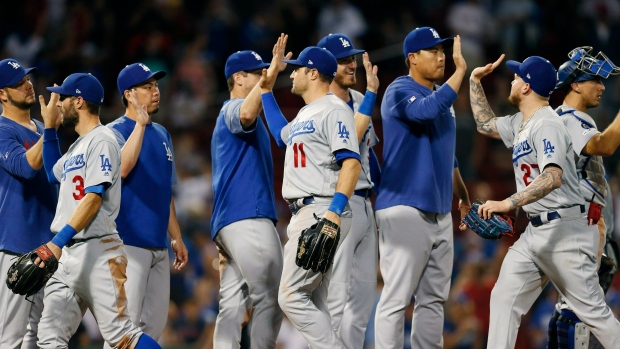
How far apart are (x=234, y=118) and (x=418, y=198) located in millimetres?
1412

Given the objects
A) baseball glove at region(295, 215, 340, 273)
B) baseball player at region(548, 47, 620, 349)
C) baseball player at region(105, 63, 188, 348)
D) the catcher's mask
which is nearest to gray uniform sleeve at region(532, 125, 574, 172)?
baseball player at region(548, 47, 620, 349)

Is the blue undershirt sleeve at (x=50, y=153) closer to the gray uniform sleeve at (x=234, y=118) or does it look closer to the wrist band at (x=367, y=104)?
the gray uniform sleeve at (x=234, y=118)

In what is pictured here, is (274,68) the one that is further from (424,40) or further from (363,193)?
(424,40)

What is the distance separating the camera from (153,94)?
6.81 meters

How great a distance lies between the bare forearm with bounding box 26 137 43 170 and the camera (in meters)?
6.50

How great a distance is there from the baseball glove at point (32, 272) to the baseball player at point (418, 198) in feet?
7.43

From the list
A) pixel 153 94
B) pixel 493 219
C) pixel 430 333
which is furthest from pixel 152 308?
pixel 493 219

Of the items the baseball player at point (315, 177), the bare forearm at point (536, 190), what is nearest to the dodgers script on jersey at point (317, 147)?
the baseball player at point (315, 177)

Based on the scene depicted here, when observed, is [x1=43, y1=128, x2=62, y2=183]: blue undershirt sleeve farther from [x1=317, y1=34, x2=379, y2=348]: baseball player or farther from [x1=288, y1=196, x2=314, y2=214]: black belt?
[x1=317, y1=34, x2=379, y2=348]: baseball player

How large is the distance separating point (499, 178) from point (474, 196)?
1.49 feet

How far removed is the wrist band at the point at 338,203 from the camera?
558cm

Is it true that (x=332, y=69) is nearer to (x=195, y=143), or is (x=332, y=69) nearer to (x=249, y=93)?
(x=249, y=93)

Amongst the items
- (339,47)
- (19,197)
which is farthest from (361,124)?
(19,197)

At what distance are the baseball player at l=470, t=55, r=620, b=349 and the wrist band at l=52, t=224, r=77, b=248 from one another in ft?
9.17
